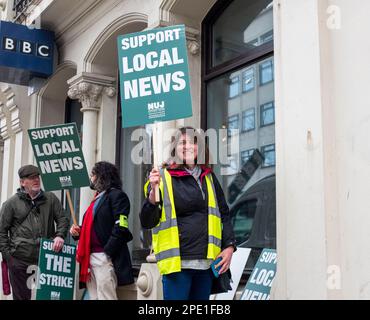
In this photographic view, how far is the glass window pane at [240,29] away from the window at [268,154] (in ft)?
3.66

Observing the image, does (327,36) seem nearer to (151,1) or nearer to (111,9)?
(151,1)

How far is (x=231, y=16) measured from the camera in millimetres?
6531

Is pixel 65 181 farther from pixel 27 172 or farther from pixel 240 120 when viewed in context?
pixel 240 120

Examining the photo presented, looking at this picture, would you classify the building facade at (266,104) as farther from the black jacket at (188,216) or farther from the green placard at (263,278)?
the black jacket at (188,216)

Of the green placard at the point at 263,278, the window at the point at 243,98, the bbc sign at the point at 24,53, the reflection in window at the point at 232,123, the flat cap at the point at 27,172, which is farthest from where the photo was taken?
the bbc sign at the point at 24,53

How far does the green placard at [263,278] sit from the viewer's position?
4688 mm

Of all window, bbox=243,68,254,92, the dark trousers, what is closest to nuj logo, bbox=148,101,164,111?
window, bbox=243,68,254,92

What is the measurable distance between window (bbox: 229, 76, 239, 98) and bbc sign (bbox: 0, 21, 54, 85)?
12.5ft

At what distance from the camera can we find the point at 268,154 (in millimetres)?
5633

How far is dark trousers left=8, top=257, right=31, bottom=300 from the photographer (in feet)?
19.4

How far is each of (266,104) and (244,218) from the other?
1.19 metres

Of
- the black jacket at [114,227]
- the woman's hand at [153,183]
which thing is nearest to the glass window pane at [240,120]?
the black jacket at [114,227]

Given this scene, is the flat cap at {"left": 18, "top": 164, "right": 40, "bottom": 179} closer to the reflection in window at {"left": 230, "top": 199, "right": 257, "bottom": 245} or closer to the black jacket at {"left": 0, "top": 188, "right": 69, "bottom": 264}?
the black jacket at {"left": 0, "top": 188, "right": 69, "bottom": 264}
